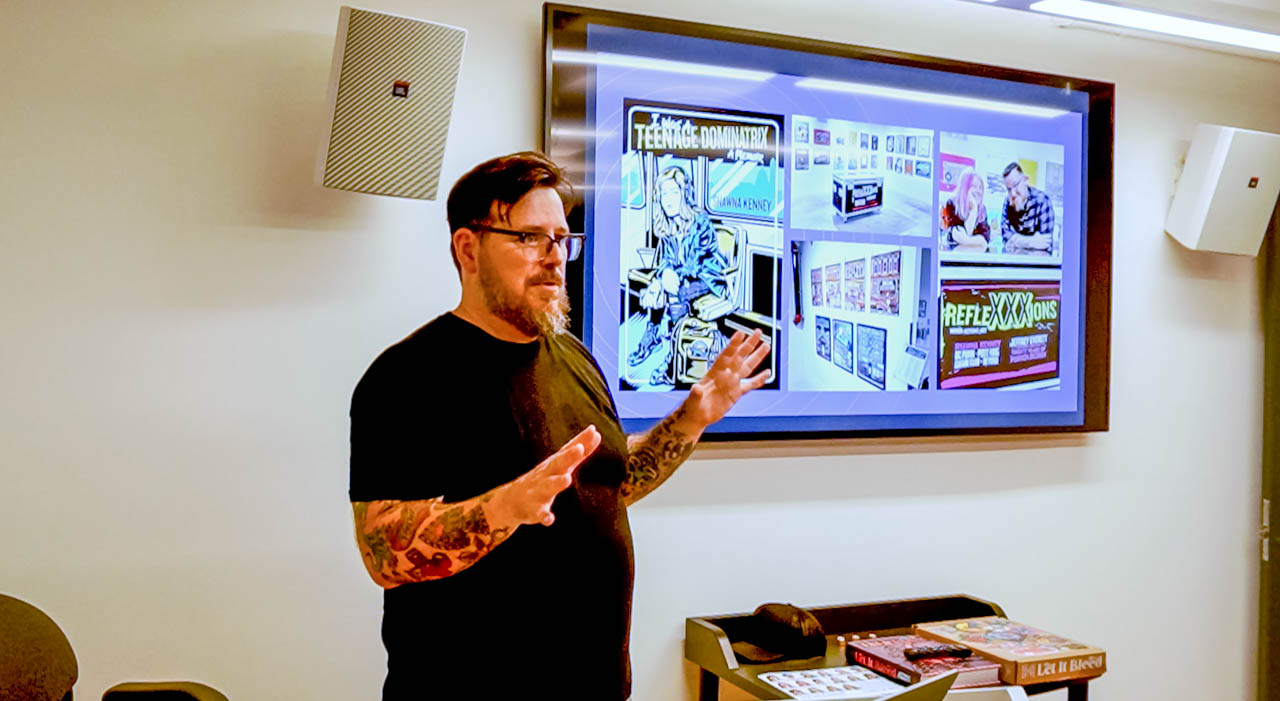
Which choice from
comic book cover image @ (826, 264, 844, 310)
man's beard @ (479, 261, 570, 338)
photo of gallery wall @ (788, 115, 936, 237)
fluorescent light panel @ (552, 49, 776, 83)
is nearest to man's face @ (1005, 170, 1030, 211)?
photo of gallery wall @ (788, 115, 936, 237)

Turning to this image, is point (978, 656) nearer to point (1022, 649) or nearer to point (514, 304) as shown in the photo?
point (1022, 649)

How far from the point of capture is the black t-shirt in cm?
185

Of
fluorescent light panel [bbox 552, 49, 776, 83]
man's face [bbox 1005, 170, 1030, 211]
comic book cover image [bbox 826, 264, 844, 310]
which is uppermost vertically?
fluorescent light panel [bbox 552, 49, 776, 83]

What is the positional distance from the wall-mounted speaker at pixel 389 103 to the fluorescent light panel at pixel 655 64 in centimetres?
34

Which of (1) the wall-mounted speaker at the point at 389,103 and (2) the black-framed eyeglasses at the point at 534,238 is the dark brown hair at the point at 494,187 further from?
(1) the wall-mounted speaker at the point at 389,103

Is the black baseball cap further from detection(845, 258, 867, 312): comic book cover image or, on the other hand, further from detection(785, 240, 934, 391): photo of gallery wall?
detection(845, 258, 867, 312): comic book cover image

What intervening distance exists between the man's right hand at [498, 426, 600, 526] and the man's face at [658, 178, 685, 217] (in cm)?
121

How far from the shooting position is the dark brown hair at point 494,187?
79.0 inches

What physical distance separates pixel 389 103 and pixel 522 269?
0.59 m

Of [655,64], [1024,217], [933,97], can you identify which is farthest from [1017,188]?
[655,64]

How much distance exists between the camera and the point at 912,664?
8.45 ft

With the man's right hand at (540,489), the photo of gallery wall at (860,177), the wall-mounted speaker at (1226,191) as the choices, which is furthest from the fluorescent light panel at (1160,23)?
the man's right hand at (540,489)

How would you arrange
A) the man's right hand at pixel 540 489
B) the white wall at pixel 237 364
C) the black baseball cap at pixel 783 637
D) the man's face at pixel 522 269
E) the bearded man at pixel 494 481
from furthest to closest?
1. the black baseball cap at pixel 783 637
2. the white wall at pixel 237 364
3. the man's face at pixel 522 269
4. the bearded man at pixel 494 481
5. the man's right hand at pixel 540 489

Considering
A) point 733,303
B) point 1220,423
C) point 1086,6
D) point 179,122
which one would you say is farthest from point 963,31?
point 179,122
